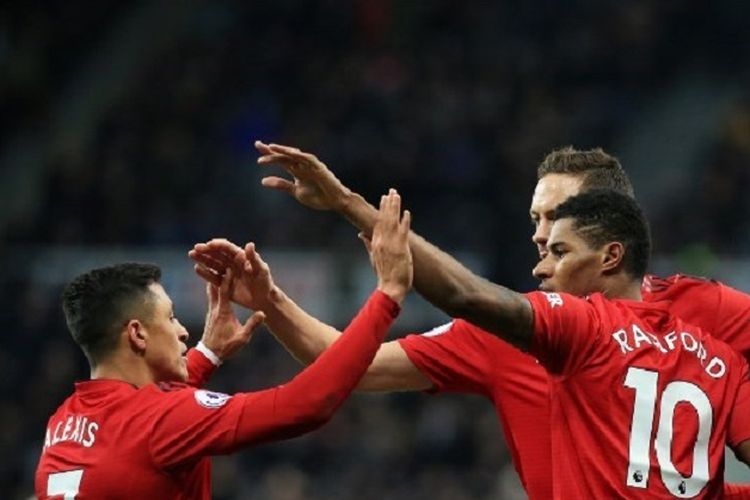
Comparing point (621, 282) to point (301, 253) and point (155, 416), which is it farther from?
point (301, 253)

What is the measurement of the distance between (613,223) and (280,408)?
3.59 ft

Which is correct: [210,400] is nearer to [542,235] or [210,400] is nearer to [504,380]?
[504,380]

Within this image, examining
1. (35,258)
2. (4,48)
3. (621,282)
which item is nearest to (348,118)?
(35,258)

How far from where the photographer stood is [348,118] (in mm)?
15086

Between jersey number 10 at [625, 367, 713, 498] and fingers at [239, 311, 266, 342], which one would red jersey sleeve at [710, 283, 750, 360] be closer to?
jersey number 10 at [625, 367, 713, 498]

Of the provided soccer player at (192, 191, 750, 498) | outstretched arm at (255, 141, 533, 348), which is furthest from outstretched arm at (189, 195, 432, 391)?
soccer player at (192, 191, 750, 498)

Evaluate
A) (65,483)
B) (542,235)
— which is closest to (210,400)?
(65,483)

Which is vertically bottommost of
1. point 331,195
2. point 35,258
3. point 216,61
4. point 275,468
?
point 275,468

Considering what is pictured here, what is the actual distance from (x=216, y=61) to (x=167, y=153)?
1.65 meters

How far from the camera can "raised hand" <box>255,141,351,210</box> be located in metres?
4.53

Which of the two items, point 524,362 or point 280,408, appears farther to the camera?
point 524,362

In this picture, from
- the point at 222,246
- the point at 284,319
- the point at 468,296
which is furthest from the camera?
the point at 284,319

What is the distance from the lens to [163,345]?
4.85 meters

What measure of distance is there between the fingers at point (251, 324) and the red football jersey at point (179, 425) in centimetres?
45
